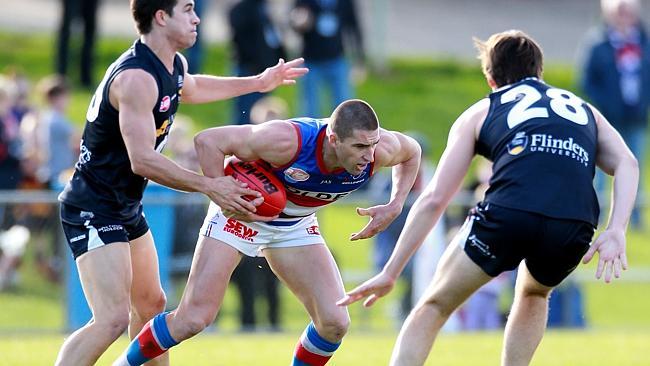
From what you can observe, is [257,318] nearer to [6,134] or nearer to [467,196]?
[467,196]

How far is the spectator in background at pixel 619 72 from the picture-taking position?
15.4 meters

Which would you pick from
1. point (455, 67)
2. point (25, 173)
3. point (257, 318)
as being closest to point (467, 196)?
point (257, 318)

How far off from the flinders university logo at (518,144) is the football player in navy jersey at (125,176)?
1.35 metres

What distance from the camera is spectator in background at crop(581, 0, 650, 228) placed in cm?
1536

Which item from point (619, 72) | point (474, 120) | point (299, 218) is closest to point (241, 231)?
point (299, 218)

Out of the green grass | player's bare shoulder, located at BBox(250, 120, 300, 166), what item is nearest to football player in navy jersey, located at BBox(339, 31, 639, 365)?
player's bare shoulder, located at BBox(250, 120, 300, 166)

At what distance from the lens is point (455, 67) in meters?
23.4

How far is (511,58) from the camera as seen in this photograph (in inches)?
275

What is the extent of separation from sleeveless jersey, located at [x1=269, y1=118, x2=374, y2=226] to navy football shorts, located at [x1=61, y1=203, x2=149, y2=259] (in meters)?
0.90

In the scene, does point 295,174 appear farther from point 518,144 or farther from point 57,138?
point 57,138

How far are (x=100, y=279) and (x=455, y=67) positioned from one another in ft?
56.3

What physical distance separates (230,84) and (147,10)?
37.9 inches

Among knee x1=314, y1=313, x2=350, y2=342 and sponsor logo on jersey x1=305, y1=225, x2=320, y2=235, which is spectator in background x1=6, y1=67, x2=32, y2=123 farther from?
knee x1=314, y1=313, x2=350, y2=342

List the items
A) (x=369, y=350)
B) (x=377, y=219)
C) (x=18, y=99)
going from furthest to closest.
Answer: (x=18, y=99) < (x=369, y=350) < (x=377, y=219)
